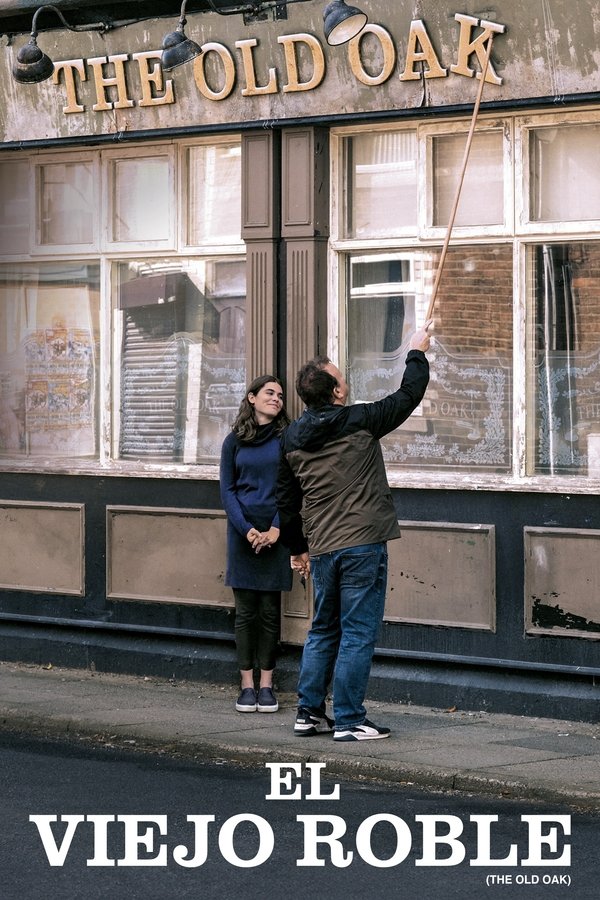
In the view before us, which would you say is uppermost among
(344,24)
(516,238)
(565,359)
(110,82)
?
(110,82)

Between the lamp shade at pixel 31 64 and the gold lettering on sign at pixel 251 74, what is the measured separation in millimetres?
1325

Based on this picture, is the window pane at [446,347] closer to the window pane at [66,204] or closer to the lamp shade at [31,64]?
the window pane at [66,204]

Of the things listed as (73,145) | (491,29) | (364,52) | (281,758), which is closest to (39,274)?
(73,145)

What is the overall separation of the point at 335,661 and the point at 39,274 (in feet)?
14.9

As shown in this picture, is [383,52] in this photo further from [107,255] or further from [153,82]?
[107,255]

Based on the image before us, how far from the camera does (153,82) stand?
37.8ft

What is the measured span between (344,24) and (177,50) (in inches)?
52.9

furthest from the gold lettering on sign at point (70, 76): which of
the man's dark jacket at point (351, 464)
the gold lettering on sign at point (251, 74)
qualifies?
the man's dark jacket at point (351, 464)

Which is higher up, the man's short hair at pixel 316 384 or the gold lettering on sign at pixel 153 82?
the gold lettering on sign at pixel 153 82

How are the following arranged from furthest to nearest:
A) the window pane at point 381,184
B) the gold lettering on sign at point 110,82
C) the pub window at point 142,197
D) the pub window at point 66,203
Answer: the pub window at point 66,203, the pub window at point 142,197, the gold lettering on sign at point 110,82, the window pane at point 381,184

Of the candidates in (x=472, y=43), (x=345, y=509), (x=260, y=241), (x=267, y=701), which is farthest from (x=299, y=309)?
(x=267, y=701)

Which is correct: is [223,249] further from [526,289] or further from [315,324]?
[526,289]

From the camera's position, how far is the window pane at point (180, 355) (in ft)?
38.7

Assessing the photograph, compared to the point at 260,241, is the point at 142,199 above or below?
above
